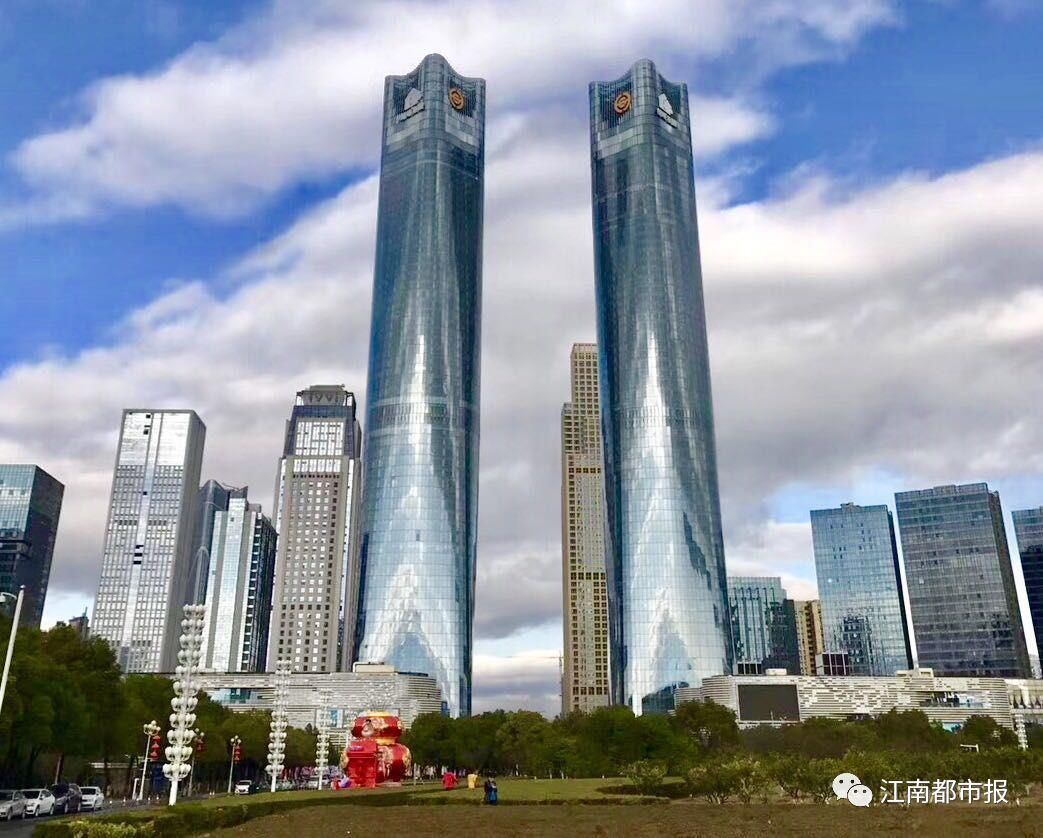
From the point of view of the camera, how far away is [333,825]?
3869cm

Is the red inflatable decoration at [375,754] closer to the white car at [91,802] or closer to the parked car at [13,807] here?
the white car at [91,802]

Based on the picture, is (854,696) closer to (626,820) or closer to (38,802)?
(626,820)

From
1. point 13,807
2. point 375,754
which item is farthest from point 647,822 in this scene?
point 375,754

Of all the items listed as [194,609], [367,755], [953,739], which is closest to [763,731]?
[953,739]

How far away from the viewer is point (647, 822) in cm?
3925

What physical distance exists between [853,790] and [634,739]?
214 ft

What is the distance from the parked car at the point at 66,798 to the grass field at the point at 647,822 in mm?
25296

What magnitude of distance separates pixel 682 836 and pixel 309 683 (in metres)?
172

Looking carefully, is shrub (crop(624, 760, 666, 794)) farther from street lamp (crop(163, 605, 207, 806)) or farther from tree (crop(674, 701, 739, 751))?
tree (crop(674, 701, 739, 751))

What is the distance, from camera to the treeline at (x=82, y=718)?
62.8 metres

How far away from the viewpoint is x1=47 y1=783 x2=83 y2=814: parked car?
62.4 m

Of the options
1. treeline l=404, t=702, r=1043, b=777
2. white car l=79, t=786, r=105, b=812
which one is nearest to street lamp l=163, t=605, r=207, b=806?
white car l=79, t=786, r=105, b=812

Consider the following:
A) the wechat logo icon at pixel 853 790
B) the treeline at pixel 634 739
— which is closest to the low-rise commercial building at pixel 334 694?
the treeline at pixel 634 739

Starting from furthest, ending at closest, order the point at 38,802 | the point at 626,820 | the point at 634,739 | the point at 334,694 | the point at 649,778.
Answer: the point at 334,694 → the point at 634,739 → the point at 649,778 → the point at 38,802 → the point at 626,820
